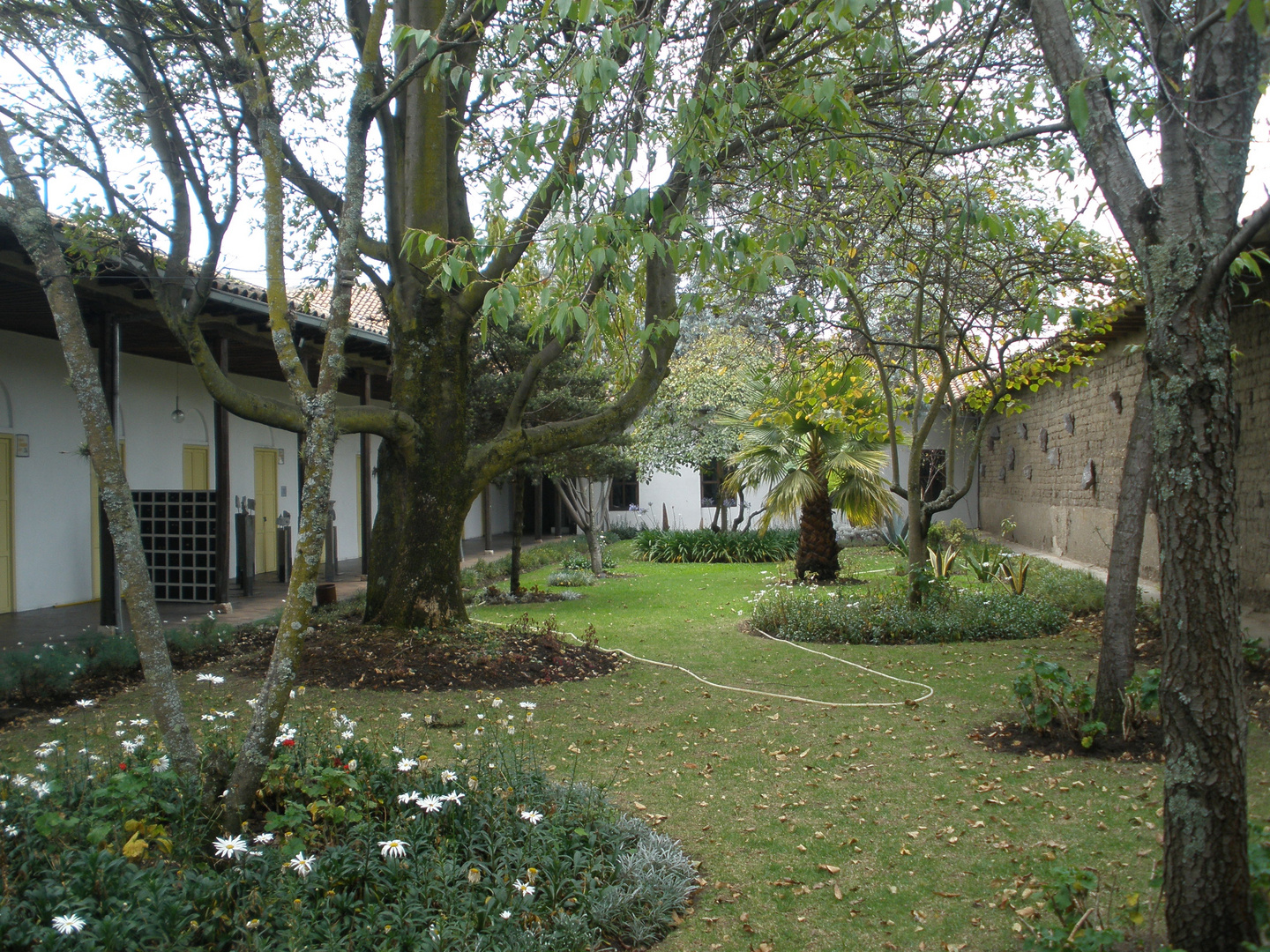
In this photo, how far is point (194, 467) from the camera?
46.2 ft

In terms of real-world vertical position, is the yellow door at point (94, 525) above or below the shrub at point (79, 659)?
above

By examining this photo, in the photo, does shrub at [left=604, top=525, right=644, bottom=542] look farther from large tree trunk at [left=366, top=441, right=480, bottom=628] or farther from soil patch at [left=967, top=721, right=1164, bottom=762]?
soil patch at [left=967, top=721, right=1164, bottom=762]

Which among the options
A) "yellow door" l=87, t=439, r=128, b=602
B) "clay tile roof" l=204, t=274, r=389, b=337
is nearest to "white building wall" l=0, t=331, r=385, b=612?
"yellow door" l=87, t=439, r=128, b=602

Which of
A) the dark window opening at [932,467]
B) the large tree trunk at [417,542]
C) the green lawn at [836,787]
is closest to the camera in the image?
the green lawn at [836,787]

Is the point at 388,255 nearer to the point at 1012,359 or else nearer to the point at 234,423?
the point at 1012,359

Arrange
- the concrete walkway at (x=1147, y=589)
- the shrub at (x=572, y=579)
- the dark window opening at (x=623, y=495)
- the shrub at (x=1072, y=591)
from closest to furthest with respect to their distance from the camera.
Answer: the concrete walkway at (x=1147, y=589) < the shrub at (x=1072, y=591) < the shrub at (x=572, y=579) < the dark window opening at (x=623, y=495)

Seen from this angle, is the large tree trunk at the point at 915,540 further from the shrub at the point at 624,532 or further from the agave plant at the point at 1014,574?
the shrub at the point at 624,532

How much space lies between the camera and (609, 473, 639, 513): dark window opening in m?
26.6

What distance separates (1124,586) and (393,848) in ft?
14.2

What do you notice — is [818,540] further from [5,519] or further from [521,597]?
[5,519]

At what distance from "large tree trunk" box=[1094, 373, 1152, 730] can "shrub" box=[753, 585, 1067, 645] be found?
3.88 meters

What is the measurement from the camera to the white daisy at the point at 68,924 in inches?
86.3

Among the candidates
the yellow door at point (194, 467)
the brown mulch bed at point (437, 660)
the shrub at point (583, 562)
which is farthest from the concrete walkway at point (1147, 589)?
the yellow door at point (194, 467)

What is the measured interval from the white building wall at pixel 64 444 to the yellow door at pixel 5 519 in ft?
0.26
